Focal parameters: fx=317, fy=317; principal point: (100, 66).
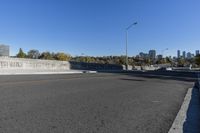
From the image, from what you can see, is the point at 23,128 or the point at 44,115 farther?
the point at 44,115

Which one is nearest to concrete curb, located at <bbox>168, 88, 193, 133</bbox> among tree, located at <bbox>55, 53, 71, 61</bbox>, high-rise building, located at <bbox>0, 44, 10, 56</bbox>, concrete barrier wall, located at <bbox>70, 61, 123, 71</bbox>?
concrete barrier wall, located at <bbox>70, 61, 123, 71</bbox>

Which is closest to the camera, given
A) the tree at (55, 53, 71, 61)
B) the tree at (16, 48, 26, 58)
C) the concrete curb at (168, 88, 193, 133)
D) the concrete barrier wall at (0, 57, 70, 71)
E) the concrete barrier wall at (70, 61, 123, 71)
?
the concrete curb at (168, 88, 193, 133)

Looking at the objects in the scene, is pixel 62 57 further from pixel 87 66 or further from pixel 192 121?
pixel 192 121

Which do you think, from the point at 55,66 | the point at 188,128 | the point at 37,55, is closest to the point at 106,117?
the point at 188,128

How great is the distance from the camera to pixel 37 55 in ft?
650

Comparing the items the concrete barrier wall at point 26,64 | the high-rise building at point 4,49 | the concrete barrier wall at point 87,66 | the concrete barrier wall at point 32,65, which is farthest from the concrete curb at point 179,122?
the high-rise building at point 4,49

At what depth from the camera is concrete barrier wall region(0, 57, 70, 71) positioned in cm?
3864

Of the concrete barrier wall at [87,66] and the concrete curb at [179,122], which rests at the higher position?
the concrete barrier wall at [87,66]

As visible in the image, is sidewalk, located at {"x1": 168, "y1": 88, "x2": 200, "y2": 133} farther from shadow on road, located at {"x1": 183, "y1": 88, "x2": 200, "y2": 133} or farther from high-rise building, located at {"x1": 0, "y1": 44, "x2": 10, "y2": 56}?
high-rise building, located at {"x1": 0, "y1": 44, "x2": 10, "y2": 56}

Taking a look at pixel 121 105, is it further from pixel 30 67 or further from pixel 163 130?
pixel 30 67

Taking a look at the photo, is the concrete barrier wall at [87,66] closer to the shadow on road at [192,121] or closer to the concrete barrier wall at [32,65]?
the concrete barrier wall at [32,65]

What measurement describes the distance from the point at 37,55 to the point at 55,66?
14910 centimetres

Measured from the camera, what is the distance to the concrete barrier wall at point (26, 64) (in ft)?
127

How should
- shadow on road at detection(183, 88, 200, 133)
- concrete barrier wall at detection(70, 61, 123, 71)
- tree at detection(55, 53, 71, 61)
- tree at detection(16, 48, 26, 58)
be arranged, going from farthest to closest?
tree at detection(55, 53, 71, 61) < tree at detection(16, 48, 26, 58) < concrete barrier wall at detection(70, 61, 123, 71) < shadow on road at detection(183, 88, 200, 133)
